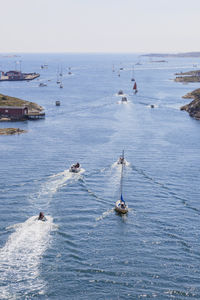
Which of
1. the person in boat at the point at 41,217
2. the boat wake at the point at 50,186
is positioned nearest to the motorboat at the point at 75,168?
the boat wake at the point at 50,186

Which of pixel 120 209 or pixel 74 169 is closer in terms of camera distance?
pixel 120 209

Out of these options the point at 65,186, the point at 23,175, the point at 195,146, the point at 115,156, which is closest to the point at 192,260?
the point at 65,186

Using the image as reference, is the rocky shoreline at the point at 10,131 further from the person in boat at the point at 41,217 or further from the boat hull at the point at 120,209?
the boat hull at the point at 120,209

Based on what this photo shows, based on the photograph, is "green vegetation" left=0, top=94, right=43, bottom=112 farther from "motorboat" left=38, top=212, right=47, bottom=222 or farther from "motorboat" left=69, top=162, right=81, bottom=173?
"motorboat" left=38, top=212, right=47, bottom=222

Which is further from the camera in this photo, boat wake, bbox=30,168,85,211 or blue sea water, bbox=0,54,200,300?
boat wake, bbox=30,168,85,211

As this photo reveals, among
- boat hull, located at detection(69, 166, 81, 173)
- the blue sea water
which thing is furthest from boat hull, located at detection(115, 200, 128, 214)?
boat hull, located at detection(69, 166, 81, 173)

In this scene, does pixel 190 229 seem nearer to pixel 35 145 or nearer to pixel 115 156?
pixel 115 156

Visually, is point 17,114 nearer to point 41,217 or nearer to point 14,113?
point 14,113

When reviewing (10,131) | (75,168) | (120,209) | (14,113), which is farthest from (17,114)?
(120,209)
